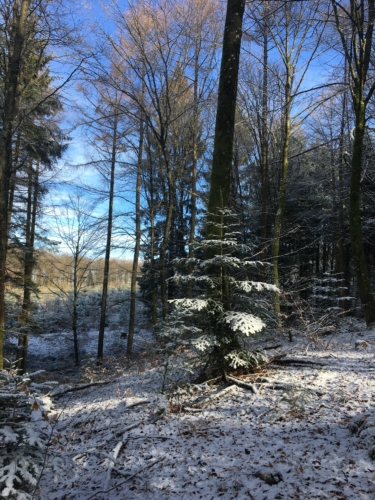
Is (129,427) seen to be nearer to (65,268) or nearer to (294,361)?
(294,361)

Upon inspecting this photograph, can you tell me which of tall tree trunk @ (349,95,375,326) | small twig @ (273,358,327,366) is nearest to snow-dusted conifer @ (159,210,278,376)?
small twig @ (273,358,327,366)

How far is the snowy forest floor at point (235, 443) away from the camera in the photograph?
2.84 metres

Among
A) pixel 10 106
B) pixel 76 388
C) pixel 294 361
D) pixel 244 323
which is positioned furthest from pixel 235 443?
pixel 10 106

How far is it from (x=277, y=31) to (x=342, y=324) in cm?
1068

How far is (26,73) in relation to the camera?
808cm

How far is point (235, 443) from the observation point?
141 inches

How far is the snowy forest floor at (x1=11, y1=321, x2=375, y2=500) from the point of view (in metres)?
2.84

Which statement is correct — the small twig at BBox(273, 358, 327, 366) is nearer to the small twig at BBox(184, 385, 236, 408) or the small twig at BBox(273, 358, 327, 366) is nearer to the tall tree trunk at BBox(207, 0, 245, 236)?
the small twig at BBox(184, 385, 236, 408)

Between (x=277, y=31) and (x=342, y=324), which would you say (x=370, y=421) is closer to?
(x=342, y=324)

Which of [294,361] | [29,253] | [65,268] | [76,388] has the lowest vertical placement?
[76,388]

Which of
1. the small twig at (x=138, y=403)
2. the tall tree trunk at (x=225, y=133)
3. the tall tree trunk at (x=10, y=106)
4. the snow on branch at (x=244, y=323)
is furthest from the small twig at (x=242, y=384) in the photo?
the tall tree trunk at (x=10, y=106)

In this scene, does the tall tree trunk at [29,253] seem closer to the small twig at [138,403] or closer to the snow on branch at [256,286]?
the small twig at [138,403]

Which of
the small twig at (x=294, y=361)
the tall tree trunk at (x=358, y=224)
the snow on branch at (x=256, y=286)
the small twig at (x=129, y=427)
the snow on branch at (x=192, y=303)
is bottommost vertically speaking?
the small twig at (x=129, y=427)

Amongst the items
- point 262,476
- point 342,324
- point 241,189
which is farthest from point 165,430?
point 241,189
